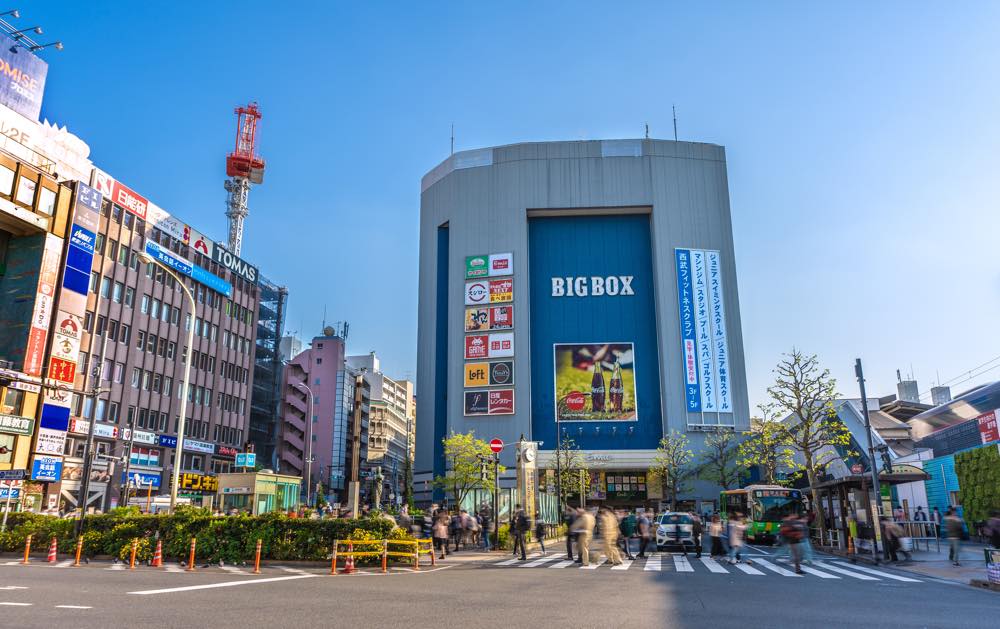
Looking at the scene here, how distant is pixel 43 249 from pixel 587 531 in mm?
40862

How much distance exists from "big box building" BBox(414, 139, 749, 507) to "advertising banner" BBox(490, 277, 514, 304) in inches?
6.0

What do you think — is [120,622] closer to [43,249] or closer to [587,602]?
[587,602]

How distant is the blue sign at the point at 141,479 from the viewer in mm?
54688

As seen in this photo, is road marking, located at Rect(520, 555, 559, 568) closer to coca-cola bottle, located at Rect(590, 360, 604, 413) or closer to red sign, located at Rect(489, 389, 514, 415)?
red sign, located at Rect(489, 389, 514, 415)

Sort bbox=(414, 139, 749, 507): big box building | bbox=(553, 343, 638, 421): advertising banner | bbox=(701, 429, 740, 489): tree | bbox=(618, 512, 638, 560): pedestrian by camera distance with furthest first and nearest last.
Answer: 1. bbox=(553, 343, 638, 421): advertising banner
2. bbox=(414, 139, 749, 507): big box building
3. bbox=(701, 429, 740, 489): tree
4. bbox=(618, 512, 638, 560): pedestrian

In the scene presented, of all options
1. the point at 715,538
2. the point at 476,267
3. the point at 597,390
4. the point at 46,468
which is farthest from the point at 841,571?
the point at 476,267

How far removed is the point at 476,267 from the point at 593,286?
12.9 meters

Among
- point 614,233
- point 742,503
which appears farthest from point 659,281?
point 742,503

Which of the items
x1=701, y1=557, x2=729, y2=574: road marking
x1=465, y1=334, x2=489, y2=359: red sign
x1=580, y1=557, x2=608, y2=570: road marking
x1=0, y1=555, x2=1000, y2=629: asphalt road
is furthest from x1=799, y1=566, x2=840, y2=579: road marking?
x1=465, y1=334, x2=489, y2=359: red sign

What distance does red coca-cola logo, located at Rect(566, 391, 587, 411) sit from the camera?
72250 mm

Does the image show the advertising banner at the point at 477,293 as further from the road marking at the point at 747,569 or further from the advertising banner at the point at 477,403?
the road marking at the point at 747,569

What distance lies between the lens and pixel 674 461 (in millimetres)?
65188

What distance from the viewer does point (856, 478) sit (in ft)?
90.3

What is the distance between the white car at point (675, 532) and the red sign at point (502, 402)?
42940mm
